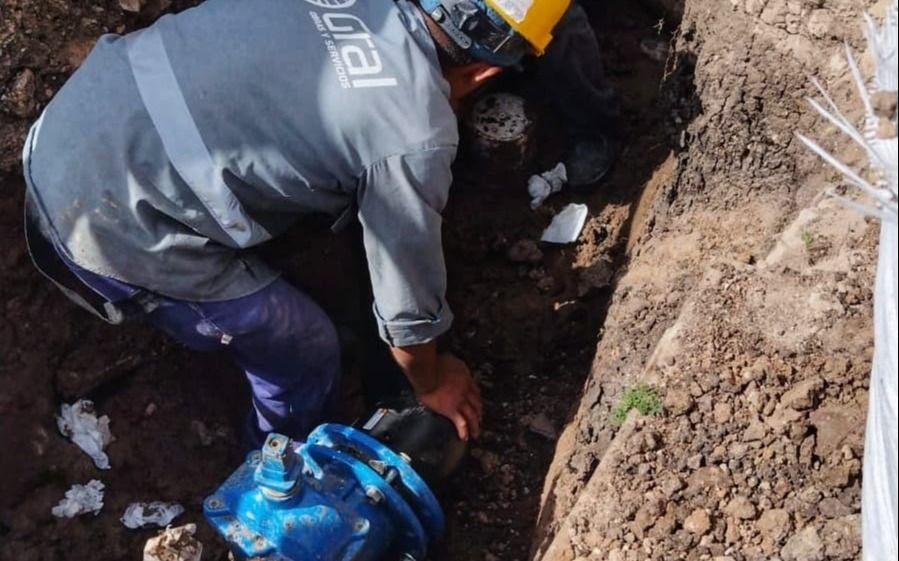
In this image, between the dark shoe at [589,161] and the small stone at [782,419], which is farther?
the dark shoe at [589,161]

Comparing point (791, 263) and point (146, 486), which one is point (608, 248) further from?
point (146, 486)

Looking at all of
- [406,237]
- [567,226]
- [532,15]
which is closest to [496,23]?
[532,15]

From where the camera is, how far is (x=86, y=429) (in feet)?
10.6

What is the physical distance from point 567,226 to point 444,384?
31.7 inches

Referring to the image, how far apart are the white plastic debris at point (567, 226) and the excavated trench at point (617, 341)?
0.03 metres

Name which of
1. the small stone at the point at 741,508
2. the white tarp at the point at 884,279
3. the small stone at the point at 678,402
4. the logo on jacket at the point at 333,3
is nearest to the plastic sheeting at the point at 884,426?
the white tarp at the point at 884,279

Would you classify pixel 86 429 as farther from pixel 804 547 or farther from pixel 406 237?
pixel 804 547

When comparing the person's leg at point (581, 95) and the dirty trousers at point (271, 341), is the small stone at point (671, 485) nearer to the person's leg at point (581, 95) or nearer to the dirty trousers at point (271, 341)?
the dirty trousers at point (271, 341)

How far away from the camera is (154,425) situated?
10.8 ft

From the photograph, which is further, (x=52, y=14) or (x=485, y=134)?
(x=485, y=134)

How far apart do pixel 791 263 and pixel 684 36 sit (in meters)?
0.99

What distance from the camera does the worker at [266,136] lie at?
8.36ft

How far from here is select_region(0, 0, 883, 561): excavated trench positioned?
2.42 m

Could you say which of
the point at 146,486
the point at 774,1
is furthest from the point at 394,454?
the point at 774,1
